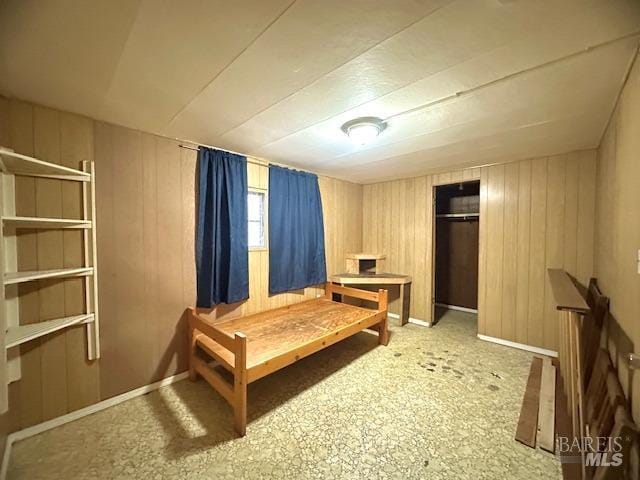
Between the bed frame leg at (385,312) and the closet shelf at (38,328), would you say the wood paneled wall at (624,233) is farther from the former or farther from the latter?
the closet shelf at (38,328)

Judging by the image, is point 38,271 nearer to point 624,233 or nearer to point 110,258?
point 110,258

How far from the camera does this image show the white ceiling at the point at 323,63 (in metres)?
1.01

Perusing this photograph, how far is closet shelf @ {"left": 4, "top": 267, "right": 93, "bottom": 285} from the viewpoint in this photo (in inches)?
57.0

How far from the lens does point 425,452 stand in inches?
61.9

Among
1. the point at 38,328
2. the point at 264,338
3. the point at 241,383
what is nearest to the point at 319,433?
the point at 241,383

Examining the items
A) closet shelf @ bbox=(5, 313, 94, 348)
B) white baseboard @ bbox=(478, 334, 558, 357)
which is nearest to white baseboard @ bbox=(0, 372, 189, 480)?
closet shelf @ bbox=(5, 313, 94, 348)

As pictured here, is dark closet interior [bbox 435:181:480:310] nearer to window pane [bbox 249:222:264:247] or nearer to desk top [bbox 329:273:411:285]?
desk top [bbox 329:273:411:285]

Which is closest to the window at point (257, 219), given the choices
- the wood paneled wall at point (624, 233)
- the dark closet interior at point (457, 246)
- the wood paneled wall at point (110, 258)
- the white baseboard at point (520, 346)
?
the wood paneled wall at point (110, 258)

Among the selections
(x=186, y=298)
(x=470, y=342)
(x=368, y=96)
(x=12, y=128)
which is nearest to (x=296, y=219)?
(x=186, y=298)

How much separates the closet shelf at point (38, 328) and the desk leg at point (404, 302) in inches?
139

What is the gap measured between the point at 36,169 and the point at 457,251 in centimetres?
550

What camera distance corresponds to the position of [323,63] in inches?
51.3

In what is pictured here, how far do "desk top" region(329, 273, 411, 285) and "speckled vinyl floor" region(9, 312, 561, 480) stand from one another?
132 centimetres

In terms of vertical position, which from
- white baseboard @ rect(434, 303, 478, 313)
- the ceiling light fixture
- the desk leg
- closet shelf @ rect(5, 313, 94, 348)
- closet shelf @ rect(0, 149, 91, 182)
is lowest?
white baseboard @ rect(434, 303, 478, 313)
